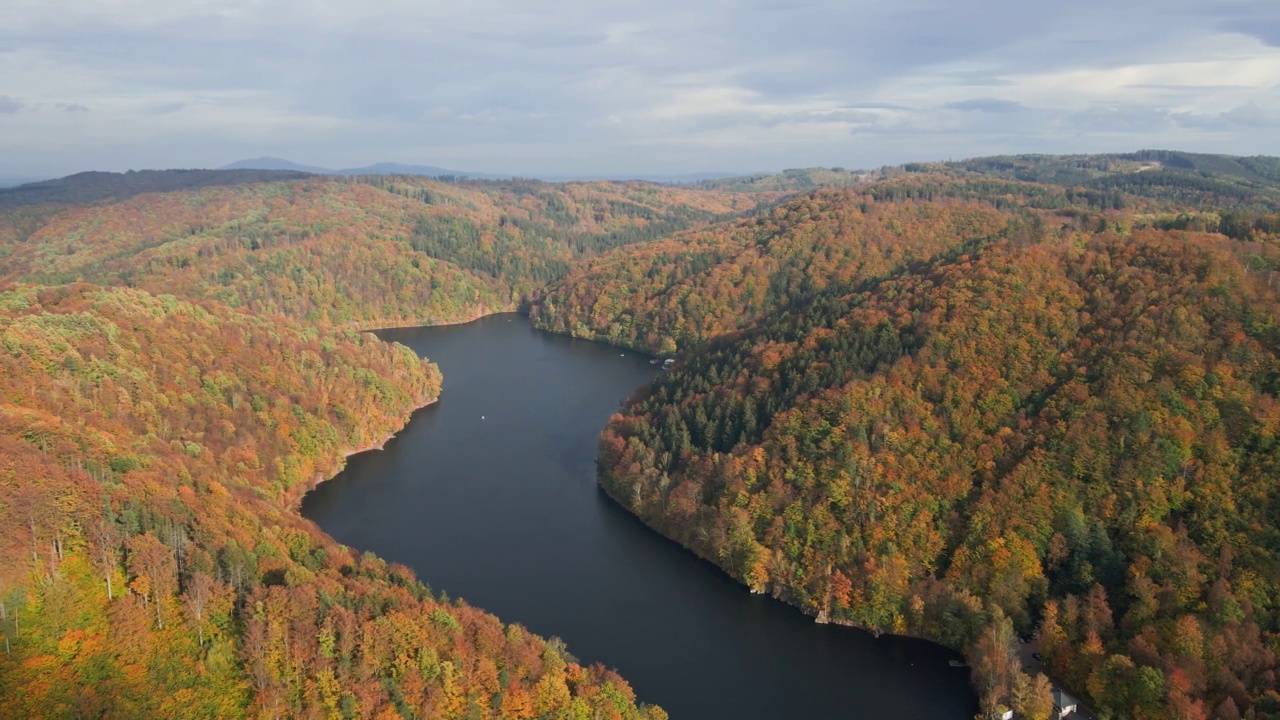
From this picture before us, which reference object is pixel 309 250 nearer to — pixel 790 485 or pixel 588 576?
pixel 588 576

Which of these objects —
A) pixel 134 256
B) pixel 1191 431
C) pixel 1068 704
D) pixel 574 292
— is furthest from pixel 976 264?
pixel 134 256

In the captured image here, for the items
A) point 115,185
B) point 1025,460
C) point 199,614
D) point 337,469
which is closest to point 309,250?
point 337,469

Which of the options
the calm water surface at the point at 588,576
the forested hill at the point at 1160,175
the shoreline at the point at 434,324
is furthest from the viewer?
the forested hill at the point at 1160,175

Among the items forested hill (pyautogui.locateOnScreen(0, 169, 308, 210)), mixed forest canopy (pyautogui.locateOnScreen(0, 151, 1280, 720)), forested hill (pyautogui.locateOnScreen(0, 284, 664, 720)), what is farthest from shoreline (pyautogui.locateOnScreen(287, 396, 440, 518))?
forested hill (pyautogui.locateOnScreen(0, 169, 308, 210))

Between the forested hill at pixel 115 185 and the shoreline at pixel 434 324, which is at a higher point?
the forested hill at pixel 115 185

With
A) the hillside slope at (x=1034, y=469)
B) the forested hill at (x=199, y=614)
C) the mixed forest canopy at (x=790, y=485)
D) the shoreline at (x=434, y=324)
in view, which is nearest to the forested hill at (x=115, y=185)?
the shoreline at (x=434, y=324)

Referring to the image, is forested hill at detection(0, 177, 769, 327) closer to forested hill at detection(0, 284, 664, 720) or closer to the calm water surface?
the calm water surface

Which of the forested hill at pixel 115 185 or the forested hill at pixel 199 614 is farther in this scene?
the forested hill at pixel 115 185

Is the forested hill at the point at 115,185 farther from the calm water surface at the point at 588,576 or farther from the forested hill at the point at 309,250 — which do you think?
the calm water surface at the point at 588,576
